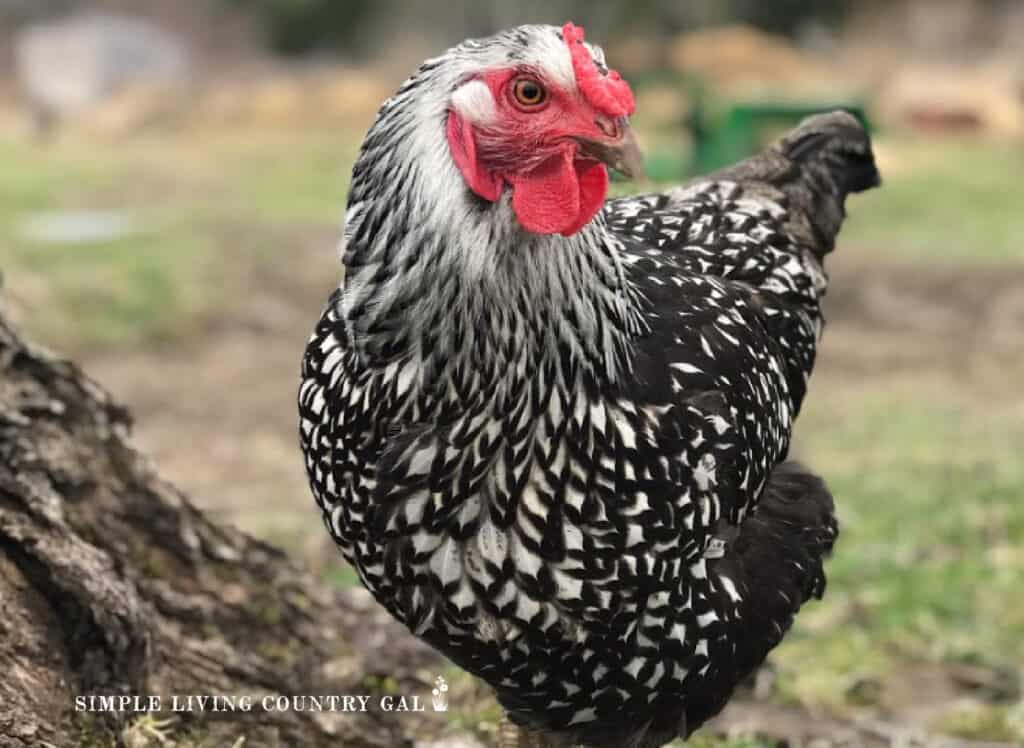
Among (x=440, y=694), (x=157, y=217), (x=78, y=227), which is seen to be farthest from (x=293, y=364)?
(x=440, y=694)

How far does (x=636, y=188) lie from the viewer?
238 centimetres

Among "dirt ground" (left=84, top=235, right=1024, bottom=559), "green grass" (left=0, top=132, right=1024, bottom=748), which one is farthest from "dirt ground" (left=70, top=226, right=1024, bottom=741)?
"green grass" (left=0, top=132, right=1024, bottom=748)

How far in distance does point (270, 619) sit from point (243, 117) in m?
15.8

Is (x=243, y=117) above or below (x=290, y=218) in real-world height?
above

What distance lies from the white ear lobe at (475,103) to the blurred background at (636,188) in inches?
53.6

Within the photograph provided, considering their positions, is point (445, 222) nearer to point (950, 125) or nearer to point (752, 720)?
point (752, 720)

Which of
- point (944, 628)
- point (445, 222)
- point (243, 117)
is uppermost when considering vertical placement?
point (243, 117)

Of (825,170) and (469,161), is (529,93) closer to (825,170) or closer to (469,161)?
(469,161)

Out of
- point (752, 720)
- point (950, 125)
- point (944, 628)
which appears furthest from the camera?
point (950, 125)

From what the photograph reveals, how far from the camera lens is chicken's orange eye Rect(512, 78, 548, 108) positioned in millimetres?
2117

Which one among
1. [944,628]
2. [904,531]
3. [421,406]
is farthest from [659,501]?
[904,531]

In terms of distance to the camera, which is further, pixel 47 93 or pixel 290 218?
pixel 47 93

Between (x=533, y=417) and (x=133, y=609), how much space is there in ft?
3.46

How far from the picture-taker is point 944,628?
4.32m
